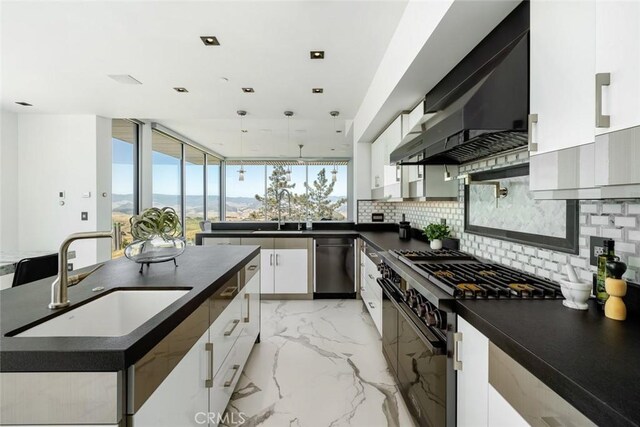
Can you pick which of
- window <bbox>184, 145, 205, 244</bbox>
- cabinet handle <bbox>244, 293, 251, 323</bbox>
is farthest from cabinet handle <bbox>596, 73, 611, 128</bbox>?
window <bbox>184, 145, 205, 244</bbox>

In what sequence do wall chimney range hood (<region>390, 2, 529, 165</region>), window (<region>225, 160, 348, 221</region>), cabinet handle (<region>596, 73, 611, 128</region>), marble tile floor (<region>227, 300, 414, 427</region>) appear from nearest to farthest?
cabinet handle (<region>596, 73, 611, 128</region>) → wall chimney range hood (<region>390, 2, 529, 165</region>) → marble tile floor (<region>227, 300, 414, 427</region>) → window (<region>225, 160, 348, 221</region>)

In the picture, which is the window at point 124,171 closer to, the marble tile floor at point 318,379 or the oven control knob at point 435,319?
the marble tile floor at point 318,379

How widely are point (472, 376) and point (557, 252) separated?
2.66 feet

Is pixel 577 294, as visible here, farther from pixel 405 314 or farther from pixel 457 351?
pixel 405 314

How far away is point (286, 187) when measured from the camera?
920 centimetres

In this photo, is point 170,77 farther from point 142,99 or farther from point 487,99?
point 487,99

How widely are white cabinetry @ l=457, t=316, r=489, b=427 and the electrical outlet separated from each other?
0.65 meters

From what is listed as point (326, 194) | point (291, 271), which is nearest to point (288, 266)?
point (291, 271)

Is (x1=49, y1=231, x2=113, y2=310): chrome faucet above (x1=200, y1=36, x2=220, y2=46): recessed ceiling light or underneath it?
underneath

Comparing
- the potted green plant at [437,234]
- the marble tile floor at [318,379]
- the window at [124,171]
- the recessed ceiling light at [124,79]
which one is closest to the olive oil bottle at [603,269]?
the marble tile floor at [318,379]

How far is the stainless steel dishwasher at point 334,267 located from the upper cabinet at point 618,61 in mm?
3484

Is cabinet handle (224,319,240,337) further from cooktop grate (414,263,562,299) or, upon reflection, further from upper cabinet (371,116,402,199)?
upper cabinet (371,116,402,199)

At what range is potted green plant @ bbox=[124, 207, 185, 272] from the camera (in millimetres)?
1757

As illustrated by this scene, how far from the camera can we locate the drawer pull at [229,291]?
1.75 m
